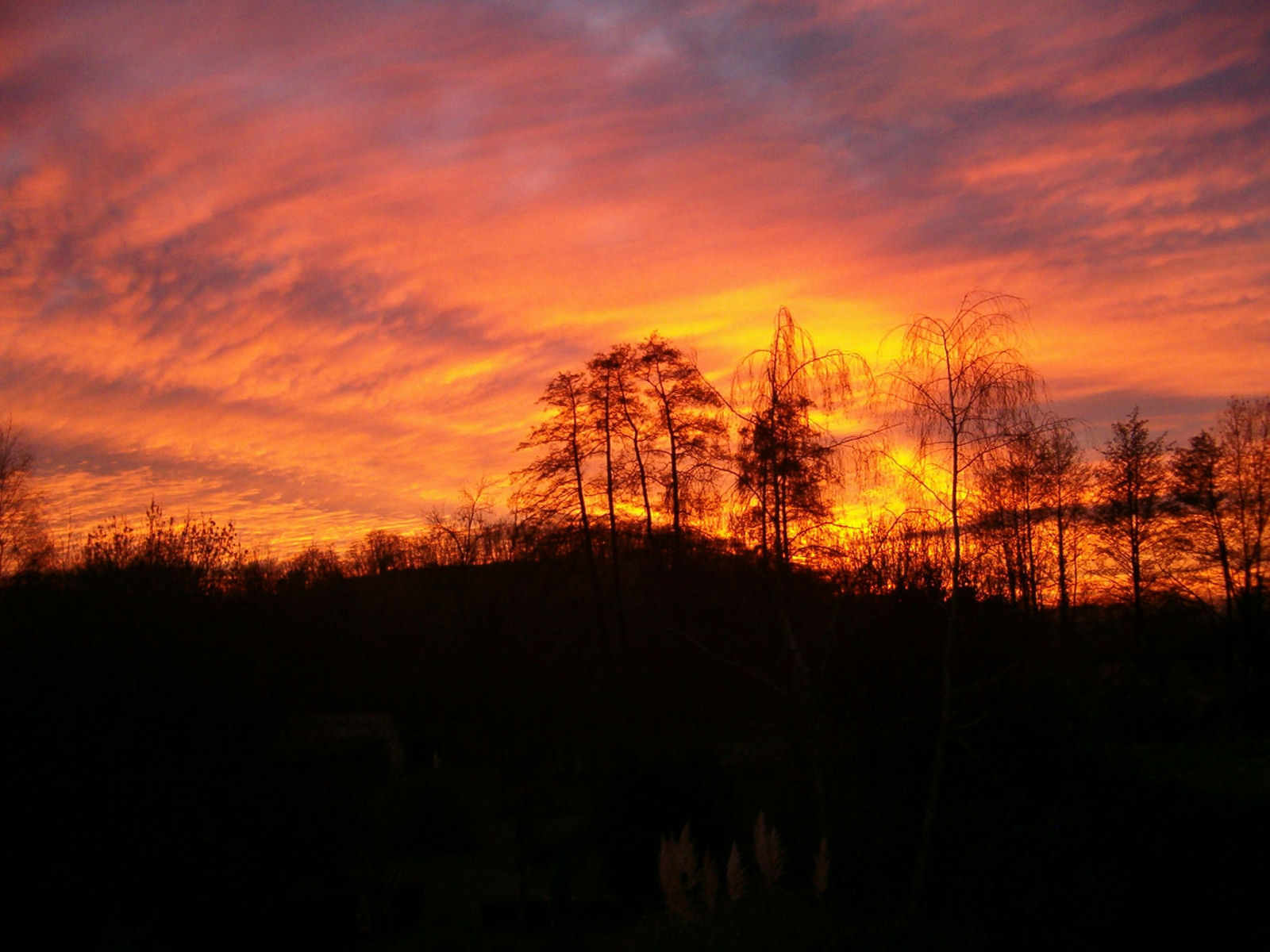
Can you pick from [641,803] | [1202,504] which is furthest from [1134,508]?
[641,803]

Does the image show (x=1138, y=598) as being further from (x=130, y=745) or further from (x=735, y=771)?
(x=130, y=745)

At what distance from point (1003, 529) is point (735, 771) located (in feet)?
30.8

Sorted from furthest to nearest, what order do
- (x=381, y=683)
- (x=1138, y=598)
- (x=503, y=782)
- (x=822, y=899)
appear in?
(x=1138, y=598), (x=381, y=683), (x=503, y=782), (x=822, y=899)

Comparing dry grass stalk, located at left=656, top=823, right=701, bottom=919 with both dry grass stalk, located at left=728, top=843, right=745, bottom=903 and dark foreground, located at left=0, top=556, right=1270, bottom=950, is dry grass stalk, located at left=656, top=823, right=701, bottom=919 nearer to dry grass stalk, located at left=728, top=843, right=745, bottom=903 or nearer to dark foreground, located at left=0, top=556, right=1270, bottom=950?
dark foreground, located at left=0, top=556, right=1270, bottom=950

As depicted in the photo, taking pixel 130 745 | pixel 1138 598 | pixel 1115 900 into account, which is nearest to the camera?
pixel 1115 900

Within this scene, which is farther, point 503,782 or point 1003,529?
point 503,782

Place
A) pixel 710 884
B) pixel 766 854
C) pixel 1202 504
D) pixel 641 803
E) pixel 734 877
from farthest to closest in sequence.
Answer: pixel 1202 504 → pixel 641 803 → pixel 766 854 → pixel 734 877 → pixel 710 884

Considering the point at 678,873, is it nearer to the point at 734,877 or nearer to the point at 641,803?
the point at 734,877

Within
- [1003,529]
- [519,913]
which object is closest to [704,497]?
[1003,529]

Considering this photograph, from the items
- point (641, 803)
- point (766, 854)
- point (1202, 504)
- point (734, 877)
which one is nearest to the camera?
point (734, 877)

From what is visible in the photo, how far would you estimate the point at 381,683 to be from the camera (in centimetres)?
2856

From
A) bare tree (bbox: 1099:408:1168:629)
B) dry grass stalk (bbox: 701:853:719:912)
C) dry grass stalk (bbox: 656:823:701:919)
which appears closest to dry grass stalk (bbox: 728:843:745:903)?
dry grass stalk (bbox: 701:853:719:912)

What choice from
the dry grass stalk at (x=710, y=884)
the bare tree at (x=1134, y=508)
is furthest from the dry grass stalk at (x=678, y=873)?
the bare tree at (x=1134, y=508)

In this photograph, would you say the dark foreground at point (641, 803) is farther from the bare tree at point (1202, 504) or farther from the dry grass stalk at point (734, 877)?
the bare tree at point (1202, 504)
